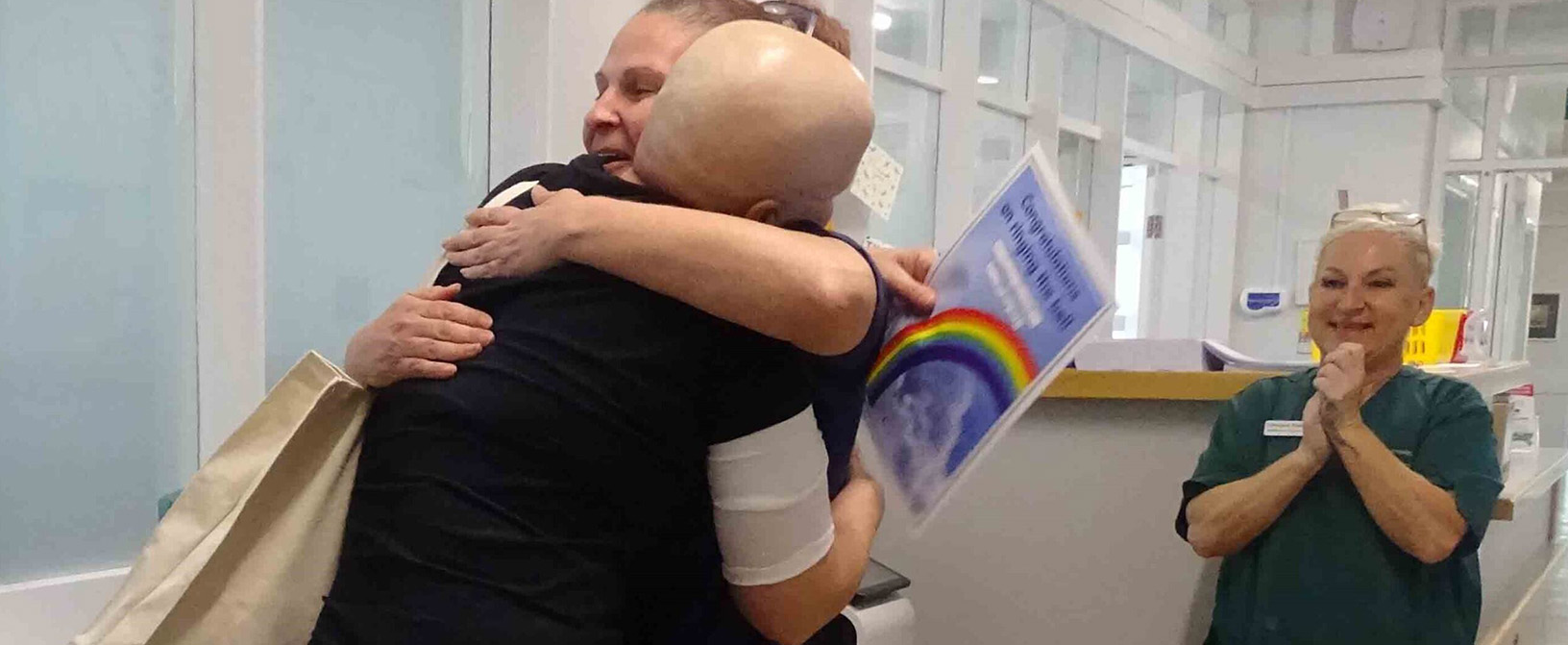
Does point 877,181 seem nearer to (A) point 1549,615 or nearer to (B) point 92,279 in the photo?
(B) point 92,279

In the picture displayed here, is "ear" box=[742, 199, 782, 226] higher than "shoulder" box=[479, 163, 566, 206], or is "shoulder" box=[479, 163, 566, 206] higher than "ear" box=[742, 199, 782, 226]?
A: "shoulder" box=[479, 163, 566, 206]

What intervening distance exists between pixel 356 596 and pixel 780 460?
290 mm

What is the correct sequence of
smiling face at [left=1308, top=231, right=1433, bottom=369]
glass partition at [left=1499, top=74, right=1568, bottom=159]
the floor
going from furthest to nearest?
glass partition at [left=1499, top=74, right=1568, bottom=159] → the floor → smiling face at [left=1308, top=231, right=1433, bottom=369]

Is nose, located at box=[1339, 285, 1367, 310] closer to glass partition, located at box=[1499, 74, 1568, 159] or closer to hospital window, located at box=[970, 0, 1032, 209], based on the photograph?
hospital window, located at box=[970, 0, 1032, 209]

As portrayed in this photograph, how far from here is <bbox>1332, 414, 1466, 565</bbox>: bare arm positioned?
4.75 feet

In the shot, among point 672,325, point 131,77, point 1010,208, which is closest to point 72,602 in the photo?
point 131,77

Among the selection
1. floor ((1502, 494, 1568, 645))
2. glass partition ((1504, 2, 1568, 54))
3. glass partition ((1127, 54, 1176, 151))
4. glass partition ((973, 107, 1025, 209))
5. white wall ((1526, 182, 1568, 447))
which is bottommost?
floor ((1502, 494, 1568, 645))

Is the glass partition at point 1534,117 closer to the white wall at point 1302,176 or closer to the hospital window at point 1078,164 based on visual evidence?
the white wall at point 1302,176

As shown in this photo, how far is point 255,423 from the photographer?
30.8 inches

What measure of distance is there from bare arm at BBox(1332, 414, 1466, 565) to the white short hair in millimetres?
289

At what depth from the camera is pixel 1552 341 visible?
934 cm

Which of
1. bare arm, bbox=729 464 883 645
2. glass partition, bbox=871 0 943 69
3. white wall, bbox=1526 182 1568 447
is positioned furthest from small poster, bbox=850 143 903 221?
white wall, bbox=1526 182 1568 447

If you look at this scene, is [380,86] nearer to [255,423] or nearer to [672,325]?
[255,423]

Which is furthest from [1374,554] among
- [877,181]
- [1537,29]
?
[1537,29]
